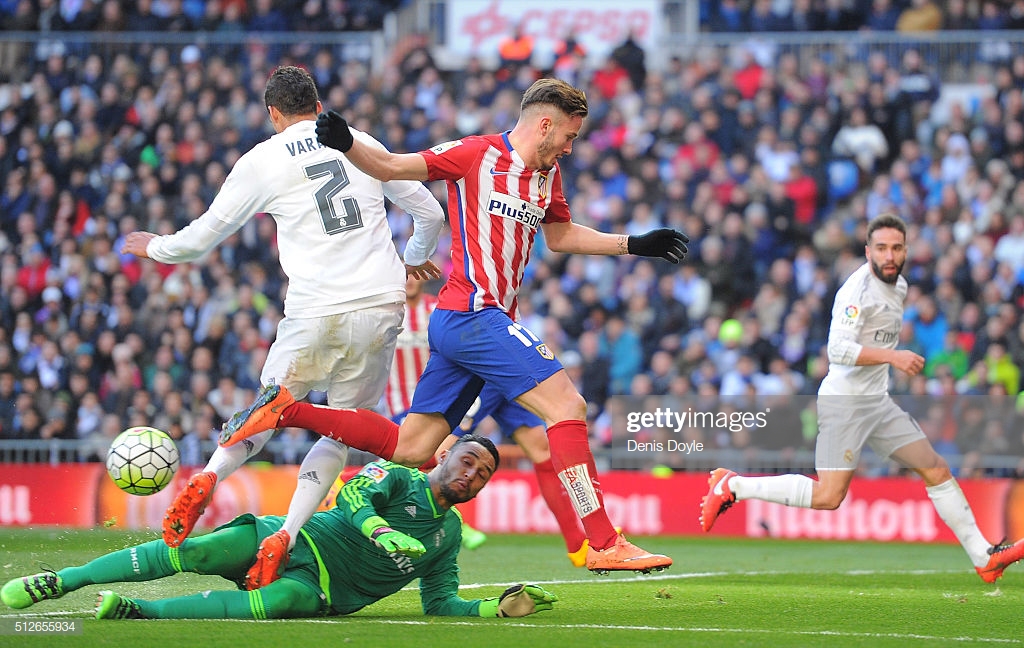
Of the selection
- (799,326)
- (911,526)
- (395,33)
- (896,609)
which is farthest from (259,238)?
(896,609)

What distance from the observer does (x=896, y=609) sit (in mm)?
8031

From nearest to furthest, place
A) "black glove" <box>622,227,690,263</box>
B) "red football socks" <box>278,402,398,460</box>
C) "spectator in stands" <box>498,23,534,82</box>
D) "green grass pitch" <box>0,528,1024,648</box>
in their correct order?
"green grass pitch" <box>0,528,1024,648</box> → "red football socks" <box>278,402,398,460</box> → "black glove" <box>622,227,690,263</box> → "spectator in stands" <box>498,23,534,82</box>

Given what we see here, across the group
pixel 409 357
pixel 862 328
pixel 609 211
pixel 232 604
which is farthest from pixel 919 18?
pixel 232 604

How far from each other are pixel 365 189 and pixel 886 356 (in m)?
3.40

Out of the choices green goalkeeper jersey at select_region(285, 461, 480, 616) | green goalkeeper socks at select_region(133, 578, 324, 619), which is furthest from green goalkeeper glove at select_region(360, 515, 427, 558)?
green goalkeeper socks at select_region(133, 578, 324, 619)

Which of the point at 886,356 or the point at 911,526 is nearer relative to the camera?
the point at 886,356

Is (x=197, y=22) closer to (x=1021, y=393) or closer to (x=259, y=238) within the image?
(x=259, y=238)

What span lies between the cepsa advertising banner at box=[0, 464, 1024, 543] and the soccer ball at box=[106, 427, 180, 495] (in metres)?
7.36

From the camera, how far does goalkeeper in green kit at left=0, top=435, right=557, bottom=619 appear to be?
6.81 meters

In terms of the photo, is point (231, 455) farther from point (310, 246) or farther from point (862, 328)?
point (862, 328)

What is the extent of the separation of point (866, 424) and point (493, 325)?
3346mm

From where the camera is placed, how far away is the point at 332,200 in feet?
25.6

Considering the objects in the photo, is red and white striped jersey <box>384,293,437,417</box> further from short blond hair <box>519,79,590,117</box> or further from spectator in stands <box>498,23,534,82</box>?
spectator in stands <box>498,23,534,82</box>

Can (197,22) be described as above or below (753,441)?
above
